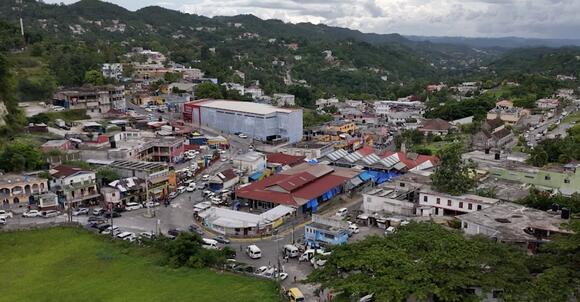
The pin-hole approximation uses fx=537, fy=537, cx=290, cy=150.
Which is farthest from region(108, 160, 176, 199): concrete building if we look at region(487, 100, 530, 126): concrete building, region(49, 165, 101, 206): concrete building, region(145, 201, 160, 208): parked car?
region(487, 100, 530, 126): concrete building

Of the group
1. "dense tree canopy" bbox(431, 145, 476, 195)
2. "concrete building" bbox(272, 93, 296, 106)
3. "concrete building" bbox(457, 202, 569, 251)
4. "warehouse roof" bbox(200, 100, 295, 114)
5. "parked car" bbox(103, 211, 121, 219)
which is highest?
"warehouse roof" bbox(200, 100, 295, 114)

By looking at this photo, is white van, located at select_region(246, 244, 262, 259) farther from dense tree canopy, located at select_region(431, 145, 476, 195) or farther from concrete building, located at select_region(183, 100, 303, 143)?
concrete building, located at select_region(183, 100, 303, 143)

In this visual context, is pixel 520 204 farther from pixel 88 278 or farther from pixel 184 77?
pixel 184 77

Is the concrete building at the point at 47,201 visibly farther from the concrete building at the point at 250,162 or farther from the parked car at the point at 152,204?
the concrete building at the point at 250,162

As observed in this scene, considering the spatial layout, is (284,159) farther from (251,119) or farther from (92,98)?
(92,98)

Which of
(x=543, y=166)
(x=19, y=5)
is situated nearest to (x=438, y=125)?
(x=543, y=166)

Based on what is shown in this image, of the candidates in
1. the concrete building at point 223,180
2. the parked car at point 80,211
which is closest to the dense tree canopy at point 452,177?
the concrete building at point 223,180

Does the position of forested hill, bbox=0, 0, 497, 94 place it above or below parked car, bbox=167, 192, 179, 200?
above
